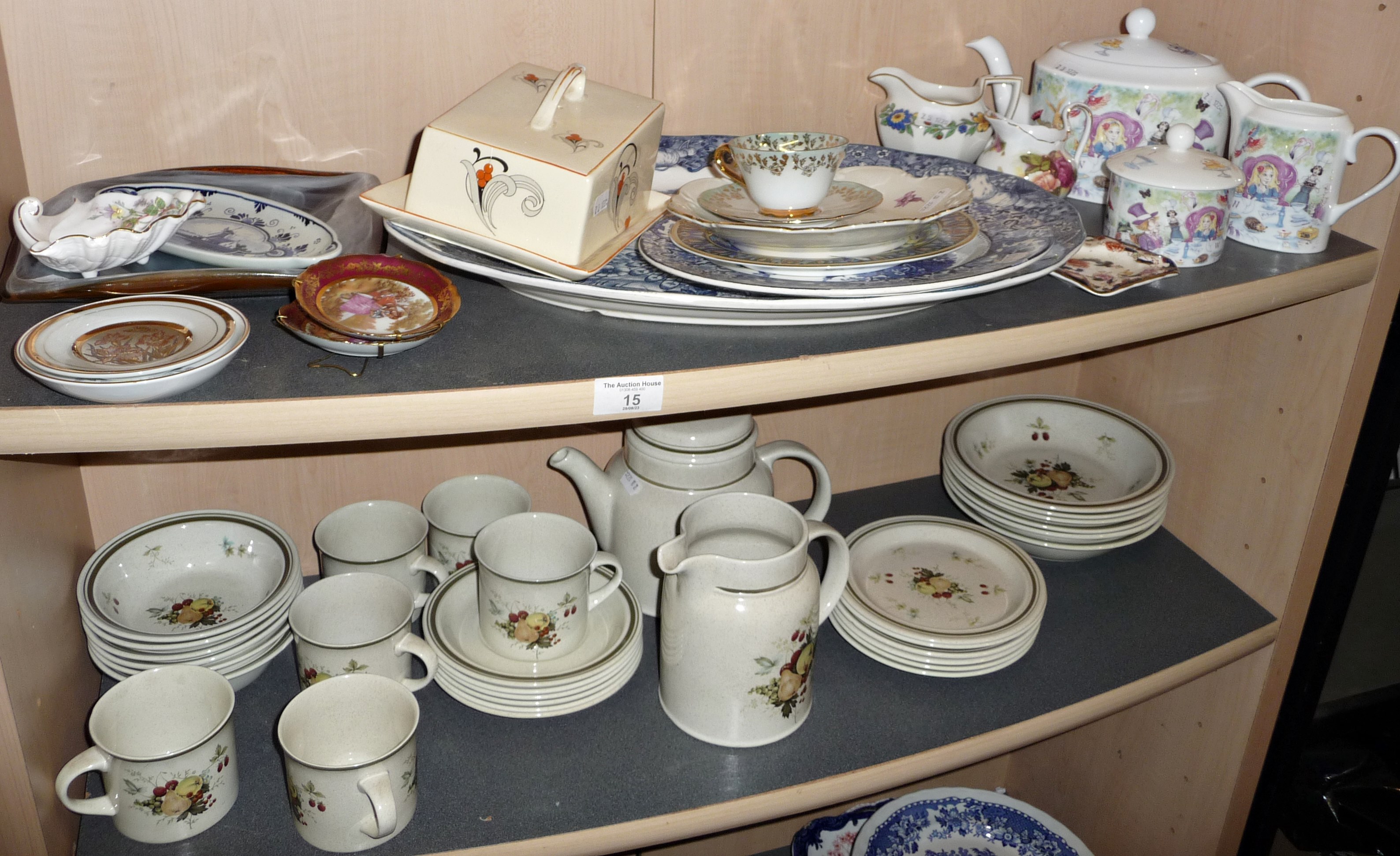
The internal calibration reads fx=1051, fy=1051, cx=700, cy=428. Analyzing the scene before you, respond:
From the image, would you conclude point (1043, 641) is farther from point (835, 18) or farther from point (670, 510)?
point (835, 18)

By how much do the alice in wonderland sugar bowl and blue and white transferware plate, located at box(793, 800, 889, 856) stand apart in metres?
0.81

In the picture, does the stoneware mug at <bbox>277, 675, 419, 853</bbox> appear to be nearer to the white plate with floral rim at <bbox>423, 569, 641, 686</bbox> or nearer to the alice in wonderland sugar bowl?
the white plate with floral rim at <bbox>423, 569, 641, 686</bbox>

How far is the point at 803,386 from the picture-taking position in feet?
2.40

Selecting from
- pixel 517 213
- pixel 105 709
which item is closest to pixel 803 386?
pixel 517 213

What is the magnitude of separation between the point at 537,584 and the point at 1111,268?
21.5 inches

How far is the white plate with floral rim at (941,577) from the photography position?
103 cm

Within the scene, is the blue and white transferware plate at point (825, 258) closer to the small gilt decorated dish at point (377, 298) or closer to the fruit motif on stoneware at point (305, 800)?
the small gilt decorated dish at point (377, 298)

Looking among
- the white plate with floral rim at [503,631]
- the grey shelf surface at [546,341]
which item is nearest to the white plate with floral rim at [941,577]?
the white plate with floral rim at [503,631]

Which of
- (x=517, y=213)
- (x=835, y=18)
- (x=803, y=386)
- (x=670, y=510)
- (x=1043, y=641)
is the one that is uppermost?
(x=835, y=18)

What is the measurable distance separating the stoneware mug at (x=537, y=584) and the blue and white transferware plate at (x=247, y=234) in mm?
295

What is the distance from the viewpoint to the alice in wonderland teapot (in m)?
0.95

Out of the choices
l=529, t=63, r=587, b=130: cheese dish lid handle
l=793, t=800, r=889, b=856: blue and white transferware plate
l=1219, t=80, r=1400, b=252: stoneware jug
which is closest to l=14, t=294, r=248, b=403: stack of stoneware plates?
l=529, t=63, r=587, b=130: cheese dish lid handle

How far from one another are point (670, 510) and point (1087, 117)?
1.75 feet

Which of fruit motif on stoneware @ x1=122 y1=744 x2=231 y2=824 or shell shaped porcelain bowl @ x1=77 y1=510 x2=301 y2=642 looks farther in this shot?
shell shaped porcelain bowl @ x1=77 y1=510 x2=301 y2=642
